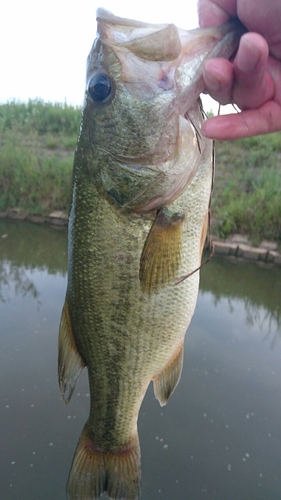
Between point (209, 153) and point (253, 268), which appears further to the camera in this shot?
point (253, 268)

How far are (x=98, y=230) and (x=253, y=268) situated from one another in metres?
4.54

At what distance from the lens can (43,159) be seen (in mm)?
7695

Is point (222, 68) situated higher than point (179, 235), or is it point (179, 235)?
point (222, 68)

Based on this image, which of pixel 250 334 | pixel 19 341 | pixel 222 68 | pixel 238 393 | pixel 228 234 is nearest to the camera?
pixel 222 68

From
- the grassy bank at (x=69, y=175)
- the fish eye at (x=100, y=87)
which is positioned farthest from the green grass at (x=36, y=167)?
the fish eye at (x=100, y=87)

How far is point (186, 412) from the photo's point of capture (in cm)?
308

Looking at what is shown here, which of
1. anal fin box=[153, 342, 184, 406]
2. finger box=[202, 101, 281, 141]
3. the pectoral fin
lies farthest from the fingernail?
anal fin box=[153, 342, 184, 406]

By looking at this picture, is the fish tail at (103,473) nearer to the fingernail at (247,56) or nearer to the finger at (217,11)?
the fingernail at (247,56)

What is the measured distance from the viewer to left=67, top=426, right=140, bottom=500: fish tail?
57.0 inches

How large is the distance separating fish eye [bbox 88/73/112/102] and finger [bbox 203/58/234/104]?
290 millimetres

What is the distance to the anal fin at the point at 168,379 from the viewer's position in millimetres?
1438

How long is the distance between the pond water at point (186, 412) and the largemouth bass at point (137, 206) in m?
1.39

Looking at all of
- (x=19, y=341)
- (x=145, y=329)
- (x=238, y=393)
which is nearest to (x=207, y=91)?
(x=145, y=329)

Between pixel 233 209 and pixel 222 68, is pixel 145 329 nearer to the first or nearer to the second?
pixel 222 68
